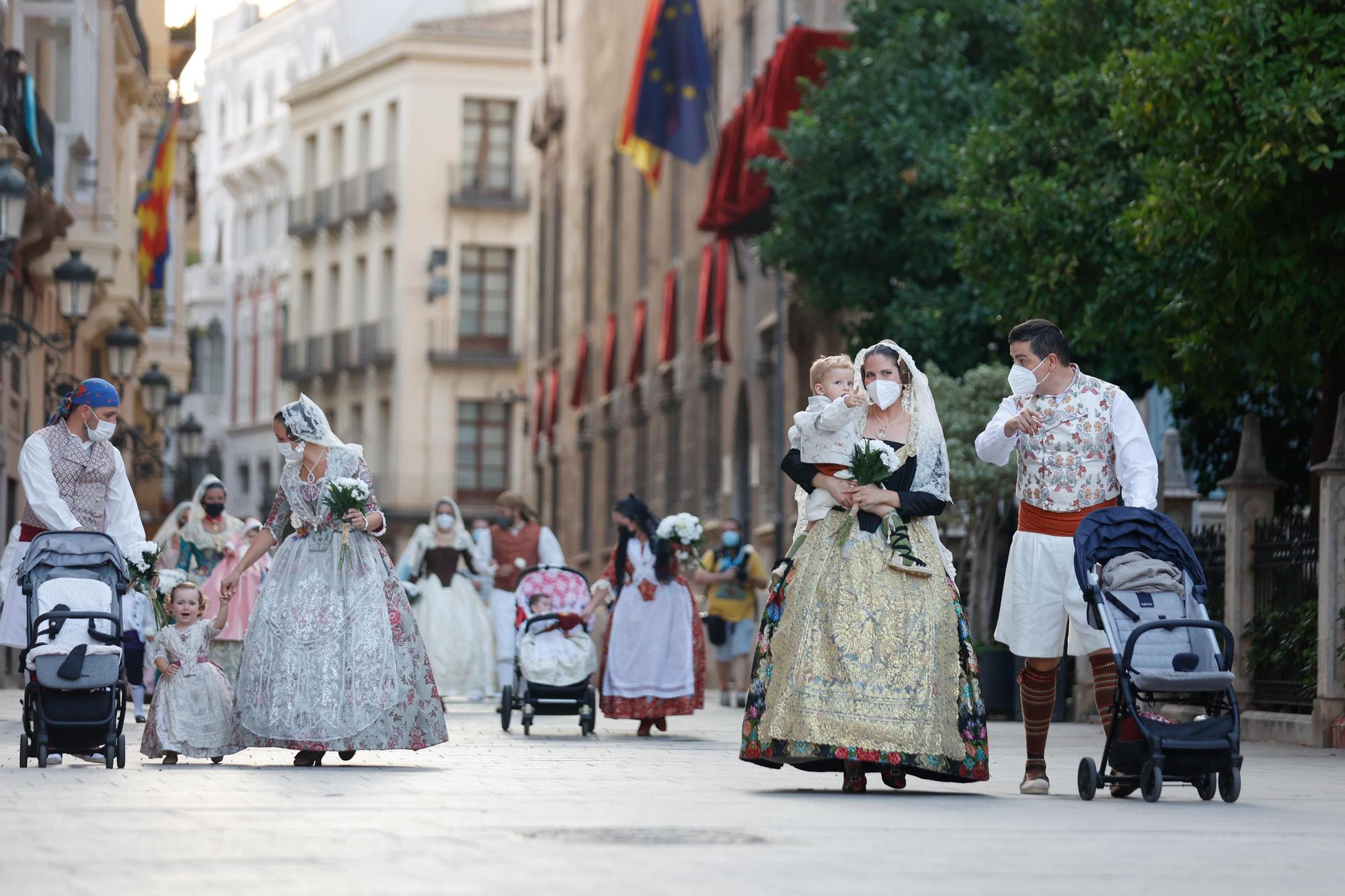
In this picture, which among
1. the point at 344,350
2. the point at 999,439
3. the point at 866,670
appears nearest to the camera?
the point at 866,670

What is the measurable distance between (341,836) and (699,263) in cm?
3348

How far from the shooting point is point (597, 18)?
53781 mm

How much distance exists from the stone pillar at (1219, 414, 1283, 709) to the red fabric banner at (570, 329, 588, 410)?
1349 inches

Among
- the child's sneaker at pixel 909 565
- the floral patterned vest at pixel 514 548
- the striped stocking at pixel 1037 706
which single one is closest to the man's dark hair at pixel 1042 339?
the child's sneaker at pixel 909 565

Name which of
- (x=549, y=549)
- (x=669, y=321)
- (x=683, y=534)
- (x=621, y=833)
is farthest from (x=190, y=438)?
(x=621, y=833)

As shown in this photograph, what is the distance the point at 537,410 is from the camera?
200ft

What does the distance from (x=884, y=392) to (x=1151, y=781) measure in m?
1.90

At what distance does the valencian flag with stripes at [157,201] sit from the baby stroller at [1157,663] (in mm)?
34765

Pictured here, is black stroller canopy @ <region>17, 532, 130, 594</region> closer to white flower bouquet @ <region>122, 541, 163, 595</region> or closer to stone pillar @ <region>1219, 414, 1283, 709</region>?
white flower bouquet @ <region>122, 541, 163, 595</region>

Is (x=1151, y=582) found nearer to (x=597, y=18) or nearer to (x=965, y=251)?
(x=965, y=251)

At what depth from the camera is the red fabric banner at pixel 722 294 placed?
125ft

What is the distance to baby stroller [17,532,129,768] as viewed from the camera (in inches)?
486

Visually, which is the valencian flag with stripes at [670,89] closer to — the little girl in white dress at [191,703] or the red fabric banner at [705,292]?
the red fabric banner at [705,292]

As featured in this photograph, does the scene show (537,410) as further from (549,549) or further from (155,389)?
(549,549)
